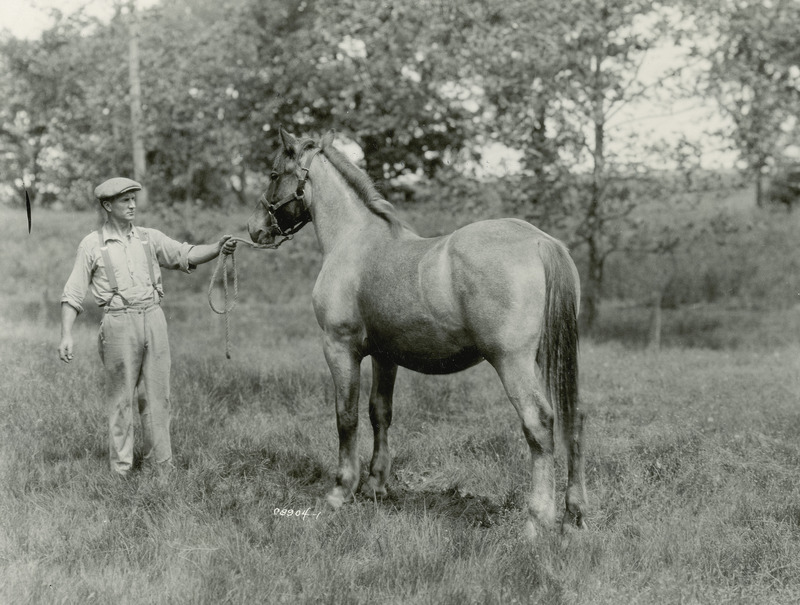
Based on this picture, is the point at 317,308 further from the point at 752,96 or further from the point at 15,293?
the point at 15,293

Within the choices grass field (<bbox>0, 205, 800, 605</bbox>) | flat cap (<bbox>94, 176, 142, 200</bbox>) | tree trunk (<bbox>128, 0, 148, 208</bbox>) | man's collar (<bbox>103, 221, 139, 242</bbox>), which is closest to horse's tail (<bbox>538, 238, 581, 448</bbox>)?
grass field (<bbox>0, 205, 800, 605</bbox>)

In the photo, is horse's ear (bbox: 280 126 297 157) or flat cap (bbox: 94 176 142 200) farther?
horse's ear (bbox: 280 126 297 157)

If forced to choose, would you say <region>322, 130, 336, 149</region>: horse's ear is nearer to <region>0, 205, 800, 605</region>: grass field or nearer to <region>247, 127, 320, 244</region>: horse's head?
<region>247, 127, 320, 244</region>: horse's head

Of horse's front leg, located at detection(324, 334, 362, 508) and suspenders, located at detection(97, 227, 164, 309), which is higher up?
suspenders, located at detection(97, 227, 164, 309)

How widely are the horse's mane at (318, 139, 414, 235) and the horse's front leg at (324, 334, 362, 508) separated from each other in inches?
35.3

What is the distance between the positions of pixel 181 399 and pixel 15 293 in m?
8.24

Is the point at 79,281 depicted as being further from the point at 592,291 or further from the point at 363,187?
the point at 592,291

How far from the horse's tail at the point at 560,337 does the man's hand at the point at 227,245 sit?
7.73 feet

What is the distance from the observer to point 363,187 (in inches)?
204

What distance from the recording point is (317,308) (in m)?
5.00

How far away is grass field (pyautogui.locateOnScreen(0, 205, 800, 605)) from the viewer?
357 cm

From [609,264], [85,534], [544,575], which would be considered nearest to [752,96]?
[609,264]

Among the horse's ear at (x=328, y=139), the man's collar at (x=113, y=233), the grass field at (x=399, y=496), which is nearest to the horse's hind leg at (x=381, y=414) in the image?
the grass field at (x=399, y=496)

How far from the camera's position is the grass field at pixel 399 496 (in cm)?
357
